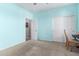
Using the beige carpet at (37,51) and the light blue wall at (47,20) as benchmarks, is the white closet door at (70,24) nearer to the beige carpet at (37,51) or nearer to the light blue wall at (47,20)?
the light blue wall at (47,20)

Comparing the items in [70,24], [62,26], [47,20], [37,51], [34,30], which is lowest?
[37,51]

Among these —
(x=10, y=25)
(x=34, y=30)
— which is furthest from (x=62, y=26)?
(x=10, y=25)

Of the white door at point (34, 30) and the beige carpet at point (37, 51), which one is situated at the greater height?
the white door at point (34, 30)

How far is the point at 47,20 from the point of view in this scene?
7855 millimetres

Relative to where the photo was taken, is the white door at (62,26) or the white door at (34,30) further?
the white door at (34,30)

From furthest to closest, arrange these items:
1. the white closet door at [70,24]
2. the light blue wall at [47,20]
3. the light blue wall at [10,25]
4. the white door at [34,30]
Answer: the white door at [34,30] → the light blue wall at [47,20] → the white closet door at [70,24] → the light blue wall at [10,25]

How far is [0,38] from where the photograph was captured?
4.36m

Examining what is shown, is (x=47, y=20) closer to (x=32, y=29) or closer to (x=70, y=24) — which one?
(x=32, y=29)

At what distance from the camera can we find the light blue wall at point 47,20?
7.20 metres

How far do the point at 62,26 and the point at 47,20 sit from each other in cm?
123

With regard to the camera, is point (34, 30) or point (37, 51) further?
point (34, 30)

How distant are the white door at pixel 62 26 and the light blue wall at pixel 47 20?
273 millimetres

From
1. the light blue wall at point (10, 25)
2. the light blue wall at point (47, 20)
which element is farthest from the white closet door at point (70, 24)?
the light blue wall at point (10, 25)

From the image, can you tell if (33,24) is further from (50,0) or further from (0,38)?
(50,0)
